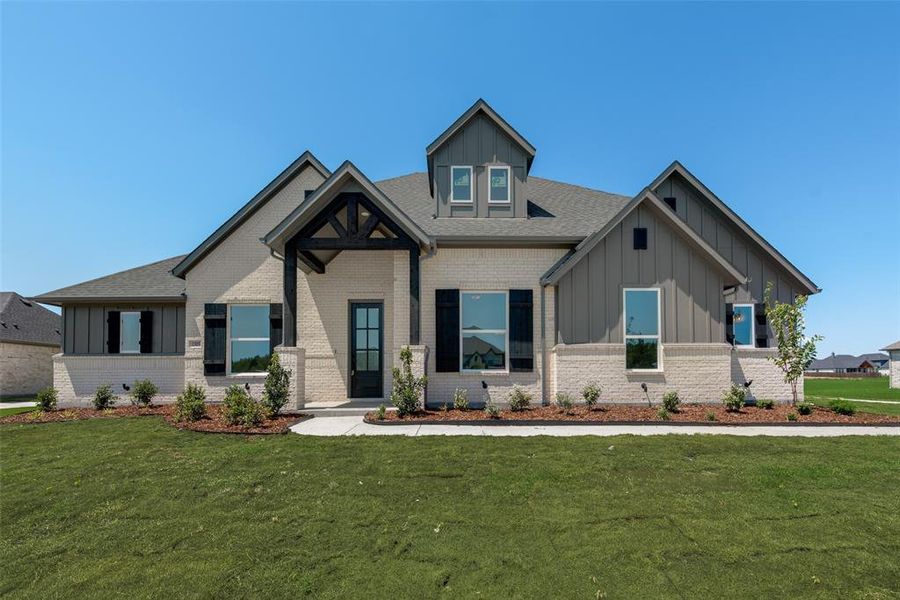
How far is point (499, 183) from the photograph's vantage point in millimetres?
13406

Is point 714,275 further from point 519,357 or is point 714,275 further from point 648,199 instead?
point 519,357

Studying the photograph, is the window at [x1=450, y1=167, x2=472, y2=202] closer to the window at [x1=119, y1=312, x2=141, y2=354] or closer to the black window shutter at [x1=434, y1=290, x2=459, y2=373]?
the black window shutter at [x1=434, y1=290, x2=459, y2=373]

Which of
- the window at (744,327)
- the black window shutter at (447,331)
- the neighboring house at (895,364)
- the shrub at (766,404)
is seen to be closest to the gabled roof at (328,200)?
the black window shutter at (447,331)

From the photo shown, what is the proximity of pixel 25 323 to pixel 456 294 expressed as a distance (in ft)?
82.3

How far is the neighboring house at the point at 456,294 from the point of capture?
11297 mm

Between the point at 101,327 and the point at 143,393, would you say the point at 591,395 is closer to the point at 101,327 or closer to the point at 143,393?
the point at 143,393

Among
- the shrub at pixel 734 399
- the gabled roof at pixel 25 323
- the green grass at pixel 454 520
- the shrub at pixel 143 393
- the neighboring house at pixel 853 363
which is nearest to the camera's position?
the green grass at pixel 454 520

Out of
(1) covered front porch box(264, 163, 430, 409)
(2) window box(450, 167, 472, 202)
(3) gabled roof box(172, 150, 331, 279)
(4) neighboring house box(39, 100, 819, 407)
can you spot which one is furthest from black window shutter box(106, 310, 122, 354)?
(2) window box(450, 167, 472, 202)

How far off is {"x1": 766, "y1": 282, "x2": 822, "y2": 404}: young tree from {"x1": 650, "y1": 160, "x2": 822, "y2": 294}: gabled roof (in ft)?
5.70

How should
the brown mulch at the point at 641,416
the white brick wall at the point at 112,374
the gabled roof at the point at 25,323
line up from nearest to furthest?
the brown mulch at the point at 641,416
the white brick wall at the point at 112,374
the gabled roof at the point at 25,323

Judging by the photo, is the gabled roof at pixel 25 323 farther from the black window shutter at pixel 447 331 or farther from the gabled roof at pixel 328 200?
the black window shutter at pixel 447 331

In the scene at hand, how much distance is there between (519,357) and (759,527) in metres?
7.34

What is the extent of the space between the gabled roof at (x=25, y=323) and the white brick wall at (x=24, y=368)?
0.34 m

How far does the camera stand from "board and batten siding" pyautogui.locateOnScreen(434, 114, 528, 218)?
13.3 m
